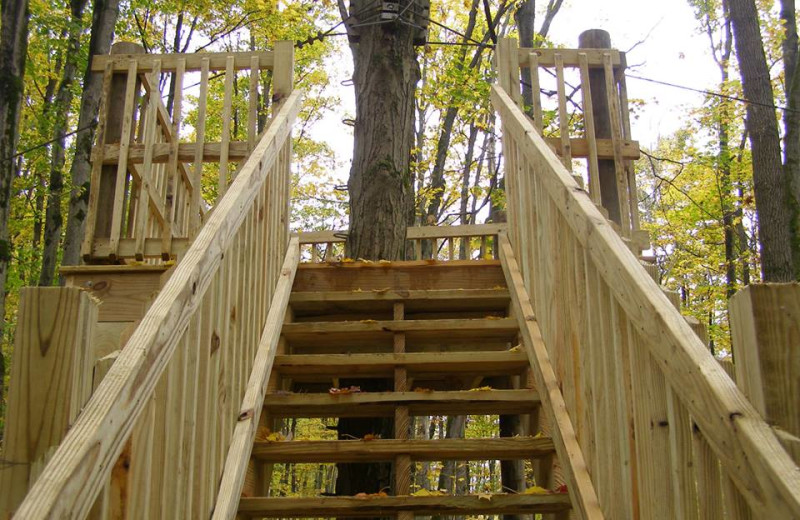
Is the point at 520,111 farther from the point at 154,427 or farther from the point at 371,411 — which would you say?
the point at 154,427

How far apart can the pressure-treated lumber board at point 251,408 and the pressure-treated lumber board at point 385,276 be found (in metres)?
0.33

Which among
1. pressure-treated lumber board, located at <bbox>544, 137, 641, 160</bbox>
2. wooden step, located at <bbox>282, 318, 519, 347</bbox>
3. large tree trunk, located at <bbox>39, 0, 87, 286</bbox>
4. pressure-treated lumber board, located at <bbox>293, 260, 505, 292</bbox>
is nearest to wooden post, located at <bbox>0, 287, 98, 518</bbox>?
wooden step, located at <bbox>282, 318, 519, 347</bbox>

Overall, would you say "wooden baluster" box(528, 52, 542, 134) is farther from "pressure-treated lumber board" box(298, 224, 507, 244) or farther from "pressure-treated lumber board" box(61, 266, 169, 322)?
"pressure-treated lumber board" box(298, 224, 507, 244)

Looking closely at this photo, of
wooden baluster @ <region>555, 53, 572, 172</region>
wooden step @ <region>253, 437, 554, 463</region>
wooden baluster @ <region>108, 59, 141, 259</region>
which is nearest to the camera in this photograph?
wooden step @ <region>253, 437, 554, 463</region>

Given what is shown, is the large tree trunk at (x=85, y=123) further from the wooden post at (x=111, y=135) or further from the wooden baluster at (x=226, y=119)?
the wooden baluster at (x=226, y=119)

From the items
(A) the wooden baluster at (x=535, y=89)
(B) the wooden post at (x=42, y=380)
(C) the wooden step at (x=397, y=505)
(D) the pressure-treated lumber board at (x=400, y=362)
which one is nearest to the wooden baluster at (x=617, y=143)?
(A) the wooden baluster at (x=535, y=89)

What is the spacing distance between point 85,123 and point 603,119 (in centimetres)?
755

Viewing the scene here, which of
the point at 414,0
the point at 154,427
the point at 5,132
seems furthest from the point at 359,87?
the point at 154,427

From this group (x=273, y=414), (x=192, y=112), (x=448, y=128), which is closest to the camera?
(x=273, y=414)

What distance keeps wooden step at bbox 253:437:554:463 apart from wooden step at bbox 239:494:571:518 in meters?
0.30

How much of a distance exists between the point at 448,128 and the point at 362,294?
10871 millimetres

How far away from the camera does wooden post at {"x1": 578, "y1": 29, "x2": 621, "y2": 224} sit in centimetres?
484

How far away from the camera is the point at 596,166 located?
4.74m

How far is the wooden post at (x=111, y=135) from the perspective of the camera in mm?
4652
